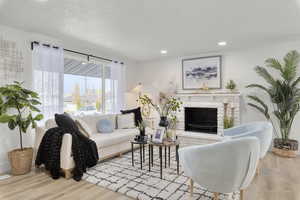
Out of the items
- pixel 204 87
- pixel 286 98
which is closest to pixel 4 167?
pixel 204 87

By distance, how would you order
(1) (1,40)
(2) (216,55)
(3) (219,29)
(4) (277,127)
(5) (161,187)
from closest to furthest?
(5) (161,187) → (1) (1,40) → (3) (219,29) → (4) (277,127) → (2) (216,55)

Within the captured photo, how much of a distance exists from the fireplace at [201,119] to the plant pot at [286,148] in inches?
53.6

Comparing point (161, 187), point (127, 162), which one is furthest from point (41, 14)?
point (161, 187)

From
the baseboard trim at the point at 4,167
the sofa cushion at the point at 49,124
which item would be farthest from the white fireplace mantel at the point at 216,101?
the baseboard trim at the point at 4,167

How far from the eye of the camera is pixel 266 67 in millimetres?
4191

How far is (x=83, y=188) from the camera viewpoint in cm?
242

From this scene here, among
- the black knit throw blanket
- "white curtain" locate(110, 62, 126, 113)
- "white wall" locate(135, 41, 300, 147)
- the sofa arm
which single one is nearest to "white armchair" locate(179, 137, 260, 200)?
the black knit throw blanket

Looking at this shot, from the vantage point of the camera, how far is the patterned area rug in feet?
7.26

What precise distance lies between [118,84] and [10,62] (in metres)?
2.59

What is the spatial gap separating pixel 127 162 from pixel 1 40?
2975 millimetres

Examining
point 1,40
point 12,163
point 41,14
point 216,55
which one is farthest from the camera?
point 216,55

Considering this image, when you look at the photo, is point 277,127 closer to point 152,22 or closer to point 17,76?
point 152,22

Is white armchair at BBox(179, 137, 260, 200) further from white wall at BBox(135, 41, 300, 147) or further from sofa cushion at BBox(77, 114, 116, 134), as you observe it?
white wall at BBox(135, 41, 300, 147)

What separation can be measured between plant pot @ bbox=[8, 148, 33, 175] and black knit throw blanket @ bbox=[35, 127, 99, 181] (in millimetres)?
173
